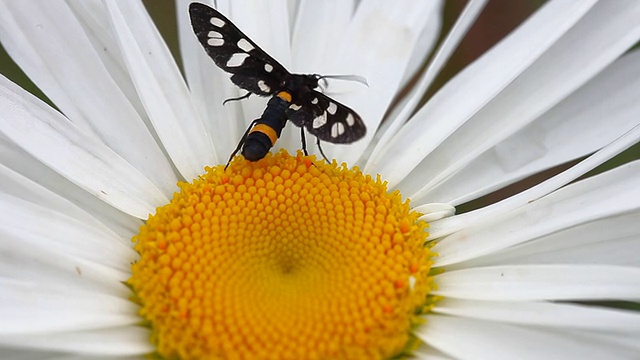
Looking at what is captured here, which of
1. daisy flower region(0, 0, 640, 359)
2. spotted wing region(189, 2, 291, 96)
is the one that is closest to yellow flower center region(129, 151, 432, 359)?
daisy flower region(0, 0, 640, 359)

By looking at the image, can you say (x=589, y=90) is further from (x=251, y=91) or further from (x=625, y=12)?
(x=251, y=91)

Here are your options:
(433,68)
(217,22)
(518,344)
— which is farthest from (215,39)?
(518,344)

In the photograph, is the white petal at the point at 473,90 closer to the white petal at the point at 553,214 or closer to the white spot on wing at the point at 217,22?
the white petal at the point at 553,214

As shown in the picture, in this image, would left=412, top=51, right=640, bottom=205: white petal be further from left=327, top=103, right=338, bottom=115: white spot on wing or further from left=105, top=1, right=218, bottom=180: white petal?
left=105, top=1, right=218, bottom=180: white petal

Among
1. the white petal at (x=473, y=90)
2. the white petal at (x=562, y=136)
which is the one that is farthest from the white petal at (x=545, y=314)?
the white petal at (x=473, y=90)

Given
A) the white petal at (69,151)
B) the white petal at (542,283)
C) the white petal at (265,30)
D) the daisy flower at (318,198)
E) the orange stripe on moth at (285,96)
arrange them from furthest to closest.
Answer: the white petal at (265,30) → the orange stripe on moth at (285,96) → the white petal at (69,151) → the daisy flower at (318,198) → the white petal at (542,283)

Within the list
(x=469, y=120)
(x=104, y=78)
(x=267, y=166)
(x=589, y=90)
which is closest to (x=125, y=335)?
(x=267, y=166)
